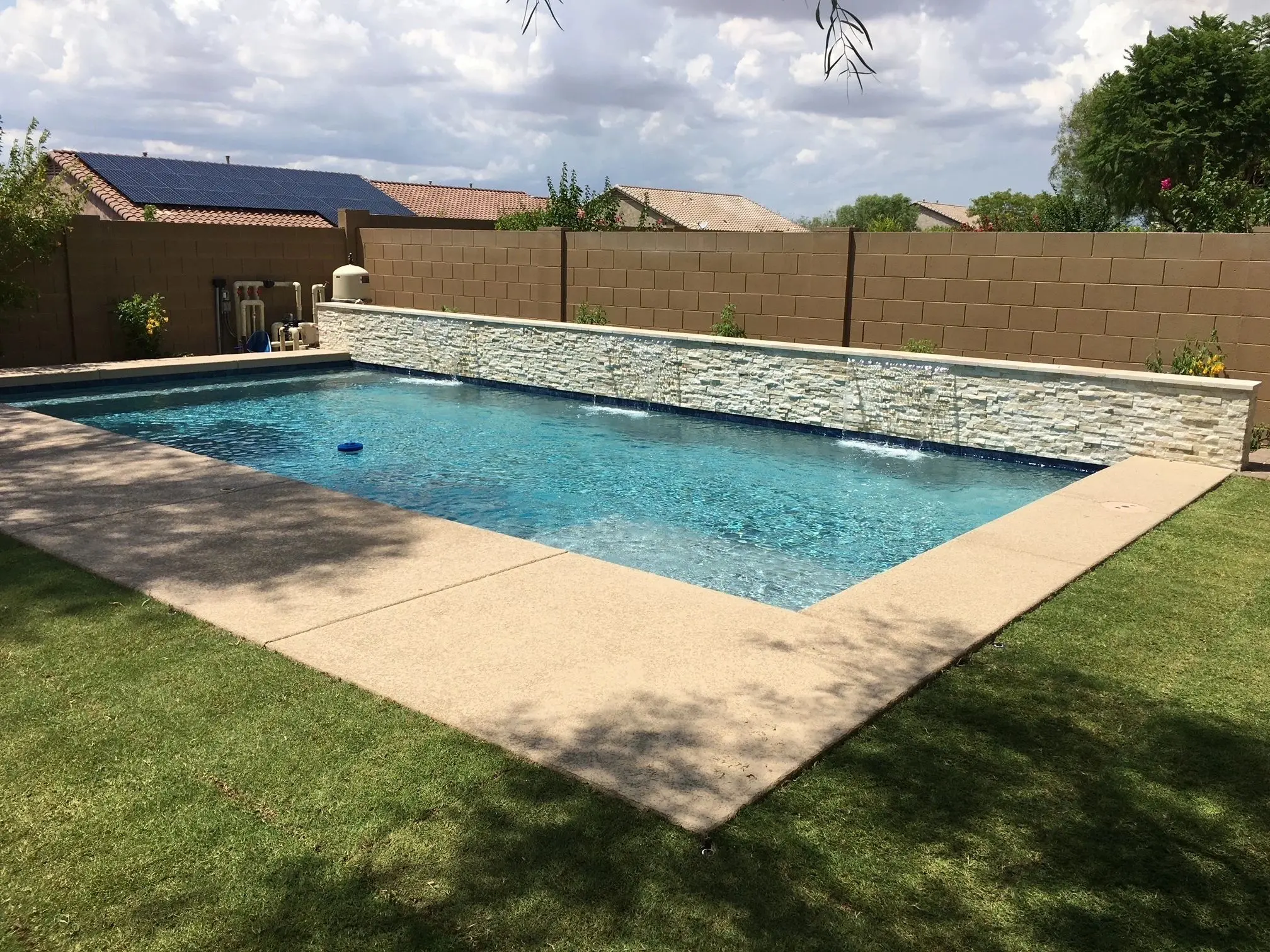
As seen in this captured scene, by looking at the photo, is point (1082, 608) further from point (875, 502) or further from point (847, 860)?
point (875, 502)

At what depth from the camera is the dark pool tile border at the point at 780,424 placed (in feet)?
39.4

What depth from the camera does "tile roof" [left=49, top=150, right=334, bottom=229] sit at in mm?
29188

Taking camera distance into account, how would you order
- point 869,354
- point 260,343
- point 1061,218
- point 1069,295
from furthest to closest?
point 1061,218 < point 260,343 < point 869,354 < point 1069,295

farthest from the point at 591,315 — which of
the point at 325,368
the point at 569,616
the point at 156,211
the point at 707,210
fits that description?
the point at 707,210

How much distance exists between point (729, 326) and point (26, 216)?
442 inches

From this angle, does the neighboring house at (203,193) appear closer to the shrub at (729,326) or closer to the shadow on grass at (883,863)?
the shrub at (729,326)

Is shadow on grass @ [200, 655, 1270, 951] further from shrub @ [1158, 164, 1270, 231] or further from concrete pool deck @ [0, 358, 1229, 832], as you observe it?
shrub @ [1158, 164, 1270, 231]

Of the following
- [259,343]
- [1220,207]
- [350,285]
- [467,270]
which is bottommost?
[259,343]

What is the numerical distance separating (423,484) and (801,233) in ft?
24.4

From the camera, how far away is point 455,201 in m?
44.7

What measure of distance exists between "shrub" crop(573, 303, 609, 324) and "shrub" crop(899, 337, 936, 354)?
5.69 m

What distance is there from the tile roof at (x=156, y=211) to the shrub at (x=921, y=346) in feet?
64.9

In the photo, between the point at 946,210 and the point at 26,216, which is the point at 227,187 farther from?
the point at 946,210

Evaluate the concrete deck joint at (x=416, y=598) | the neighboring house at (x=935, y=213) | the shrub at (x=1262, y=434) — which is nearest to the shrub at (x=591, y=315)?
the shrub at (x=1262, y=434)
